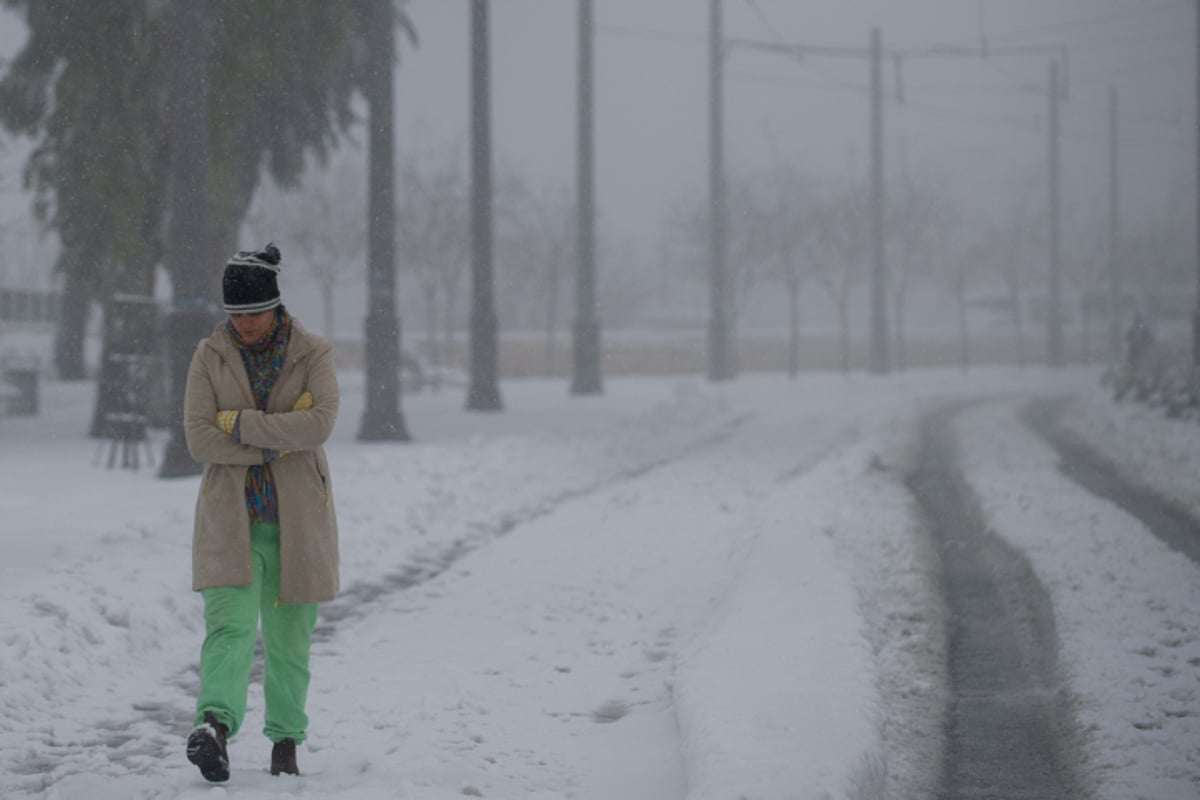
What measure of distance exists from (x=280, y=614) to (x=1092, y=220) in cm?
8640

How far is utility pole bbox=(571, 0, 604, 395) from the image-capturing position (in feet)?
87.1

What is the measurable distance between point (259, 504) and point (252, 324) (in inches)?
24.5

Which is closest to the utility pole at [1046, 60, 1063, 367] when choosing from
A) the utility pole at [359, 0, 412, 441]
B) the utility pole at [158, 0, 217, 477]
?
the utility pole at [359, 0, 412, 441]

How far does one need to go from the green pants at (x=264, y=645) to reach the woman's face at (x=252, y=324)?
0.65 metres

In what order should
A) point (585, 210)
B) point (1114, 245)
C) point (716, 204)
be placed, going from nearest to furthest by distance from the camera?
point (585, 210)
point (716, 204)
point (1114, 245)

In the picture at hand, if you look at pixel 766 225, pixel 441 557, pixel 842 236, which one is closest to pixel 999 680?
pixel 441 557

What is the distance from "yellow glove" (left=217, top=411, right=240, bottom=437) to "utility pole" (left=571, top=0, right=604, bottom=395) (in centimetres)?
2205

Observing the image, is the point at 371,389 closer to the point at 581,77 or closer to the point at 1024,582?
the point at 1024,582

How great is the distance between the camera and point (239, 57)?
16016mm

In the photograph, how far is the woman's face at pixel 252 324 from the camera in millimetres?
4785

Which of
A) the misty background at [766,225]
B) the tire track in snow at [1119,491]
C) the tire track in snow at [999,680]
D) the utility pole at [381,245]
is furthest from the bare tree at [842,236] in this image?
the tire track in snow at [999,680]

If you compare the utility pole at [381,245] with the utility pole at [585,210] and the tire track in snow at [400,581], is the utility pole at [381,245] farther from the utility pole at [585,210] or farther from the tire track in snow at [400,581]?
the utility pole at [585,210]

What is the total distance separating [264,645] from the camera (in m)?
4.89

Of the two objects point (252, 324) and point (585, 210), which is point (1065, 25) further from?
point (252, 324)
